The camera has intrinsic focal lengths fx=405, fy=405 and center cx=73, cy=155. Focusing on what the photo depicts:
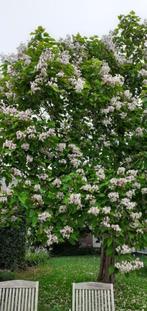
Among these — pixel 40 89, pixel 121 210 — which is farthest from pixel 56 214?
pixel 40 89

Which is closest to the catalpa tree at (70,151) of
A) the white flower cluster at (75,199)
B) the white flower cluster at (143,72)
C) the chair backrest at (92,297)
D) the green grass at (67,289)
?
the white flower cluster at (75,199)

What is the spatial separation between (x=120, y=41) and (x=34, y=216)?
425 centimetres

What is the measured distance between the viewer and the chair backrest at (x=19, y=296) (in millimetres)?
4734

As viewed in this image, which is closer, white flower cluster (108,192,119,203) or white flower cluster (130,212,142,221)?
white flower cluster (108,192,119,203)

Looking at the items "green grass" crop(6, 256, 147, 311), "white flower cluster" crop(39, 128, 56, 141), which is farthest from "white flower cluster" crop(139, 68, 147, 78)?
"green grass" crop(6, 256, 147, 311)

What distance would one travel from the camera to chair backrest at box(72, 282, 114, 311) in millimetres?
4773

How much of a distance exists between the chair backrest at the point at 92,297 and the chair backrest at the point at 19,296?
0.47 m

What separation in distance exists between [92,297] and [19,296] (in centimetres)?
87

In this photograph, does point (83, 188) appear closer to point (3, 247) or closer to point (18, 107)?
point (18, 107)

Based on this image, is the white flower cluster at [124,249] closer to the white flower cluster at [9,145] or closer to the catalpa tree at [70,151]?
the catalpa tree at [70,151]

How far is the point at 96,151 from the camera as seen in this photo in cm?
586

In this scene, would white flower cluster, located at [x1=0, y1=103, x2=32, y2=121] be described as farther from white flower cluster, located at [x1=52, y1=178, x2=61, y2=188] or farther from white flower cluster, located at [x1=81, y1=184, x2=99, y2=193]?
white flower cluster, located at [x1=81, y1=184, x2=99, y2=193]

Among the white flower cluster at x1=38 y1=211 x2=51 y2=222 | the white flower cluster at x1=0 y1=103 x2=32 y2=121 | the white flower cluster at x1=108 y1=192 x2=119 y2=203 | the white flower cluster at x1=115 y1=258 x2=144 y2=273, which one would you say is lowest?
the white flower cluster at x1=115 y1=258 x2=144 y2=273

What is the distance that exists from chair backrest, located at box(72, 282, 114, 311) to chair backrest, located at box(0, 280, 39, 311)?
1.55 ft
